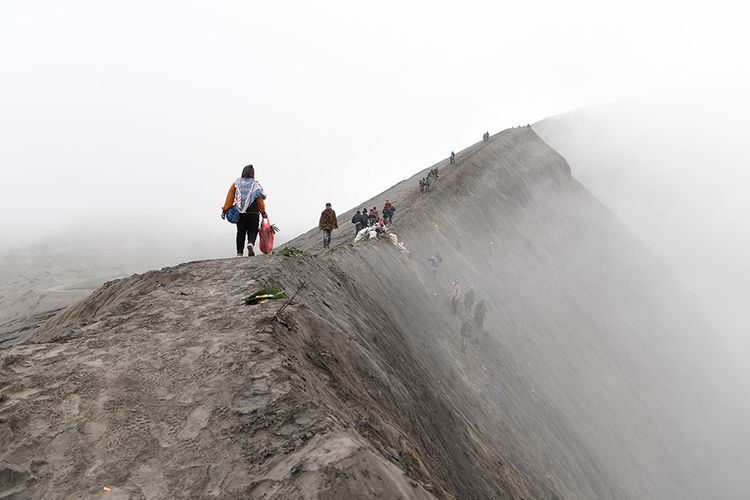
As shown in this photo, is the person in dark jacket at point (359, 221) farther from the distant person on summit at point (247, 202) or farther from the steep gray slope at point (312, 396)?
the distant person on summit at point (247, 202)

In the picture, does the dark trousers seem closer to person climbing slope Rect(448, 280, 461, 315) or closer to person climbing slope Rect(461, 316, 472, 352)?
person climbing slope Rect(461, 316, 472, 352)

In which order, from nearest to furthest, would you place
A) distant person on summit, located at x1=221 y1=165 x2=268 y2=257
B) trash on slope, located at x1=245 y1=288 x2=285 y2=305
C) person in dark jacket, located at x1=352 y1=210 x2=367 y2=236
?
trash on slope, located at x1=245 y1=288 x2=285 y2=305 < distant person on summit, located at x1=221 y1=165 x2=268 y2=257 < person in dark jacket, located at x1=352 y1=210 x2=367 y2=236

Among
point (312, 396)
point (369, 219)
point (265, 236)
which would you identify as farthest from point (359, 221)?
point (312, 396)

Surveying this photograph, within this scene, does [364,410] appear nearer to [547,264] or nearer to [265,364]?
[265,364]

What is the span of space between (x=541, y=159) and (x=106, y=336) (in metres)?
51.3

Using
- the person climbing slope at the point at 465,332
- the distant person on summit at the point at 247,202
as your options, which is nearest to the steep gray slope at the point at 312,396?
the person climbing slope at the point at 465,332

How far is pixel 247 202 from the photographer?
371 inches

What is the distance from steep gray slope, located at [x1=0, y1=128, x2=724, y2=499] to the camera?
397 centimetres

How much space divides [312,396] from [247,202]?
5.51 meters

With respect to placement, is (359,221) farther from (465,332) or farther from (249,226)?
(249,226)

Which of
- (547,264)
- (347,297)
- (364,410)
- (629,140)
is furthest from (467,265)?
(629,140)

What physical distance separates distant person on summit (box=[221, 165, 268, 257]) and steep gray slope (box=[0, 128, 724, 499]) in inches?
40.3

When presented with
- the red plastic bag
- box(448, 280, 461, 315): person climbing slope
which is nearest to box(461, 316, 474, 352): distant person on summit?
box(448, 280, 461, 315): person climbing slope

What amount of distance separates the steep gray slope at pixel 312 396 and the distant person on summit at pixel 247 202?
1.02 meters
